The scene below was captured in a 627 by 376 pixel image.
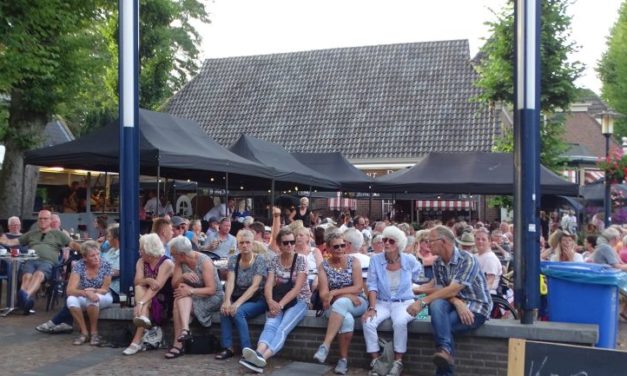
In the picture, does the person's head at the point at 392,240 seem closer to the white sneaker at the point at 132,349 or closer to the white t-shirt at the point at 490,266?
the white t-shirt at the point at 490,266

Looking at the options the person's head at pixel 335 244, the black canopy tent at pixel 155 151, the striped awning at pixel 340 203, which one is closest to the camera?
the person's head at pixel 335 244

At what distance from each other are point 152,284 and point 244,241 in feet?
3.51

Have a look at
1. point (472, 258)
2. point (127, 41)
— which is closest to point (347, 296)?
point (472, 258)

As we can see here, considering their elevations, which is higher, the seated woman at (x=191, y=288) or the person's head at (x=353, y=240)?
the person's head at (x=353, y=240)

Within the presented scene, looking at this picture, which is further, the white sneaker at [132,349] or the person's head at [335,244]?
the white sneaker at [132,349]

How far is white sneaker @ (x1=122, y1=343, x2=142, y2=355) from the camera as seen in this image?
303 inches

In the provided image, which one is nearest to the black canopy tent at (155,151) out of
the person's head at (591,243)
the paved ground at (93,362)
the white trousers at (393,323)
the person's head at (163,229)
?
the person's head at (163,229)

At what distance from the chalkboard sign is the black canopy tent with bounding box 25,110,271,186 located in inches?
316

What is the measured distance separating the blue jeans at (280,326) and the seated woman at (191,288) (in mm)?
696

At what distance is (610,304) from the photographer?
6809 mm

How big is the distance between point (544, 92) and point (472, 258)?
15.2 m

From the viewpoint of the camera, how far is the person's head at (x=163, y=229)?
9.79 m

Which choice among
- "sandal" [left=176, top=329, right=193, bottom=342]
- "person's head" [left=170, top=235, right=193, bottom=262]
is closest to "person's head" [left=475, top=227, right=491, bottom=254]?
"person's head" [left=170, top=235, right=193, bottom=262]

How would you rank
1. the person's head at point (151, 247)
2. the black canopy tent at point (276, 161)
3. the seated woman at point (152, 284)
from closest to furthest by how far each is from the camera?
the seated woman at point (152, 284) → the person's head at point (151, 247) → the black canopy tent at point (276, 161)
